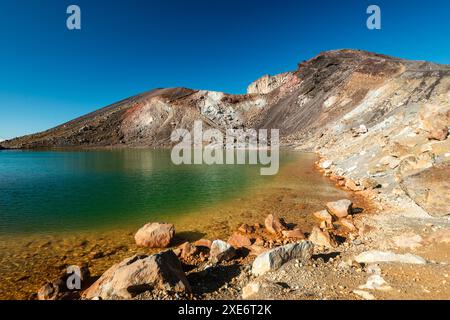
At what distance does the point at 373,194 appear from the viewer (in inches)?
742

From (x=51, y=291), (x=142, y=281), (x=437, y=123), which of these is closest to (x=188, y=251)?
(x=142, y=281)

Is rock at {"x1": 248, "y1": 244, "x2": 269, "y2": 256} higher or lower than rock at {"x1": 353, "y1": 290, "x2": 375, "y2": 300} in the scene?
lower

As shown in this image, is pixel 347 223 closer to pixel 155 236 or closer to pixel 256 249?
pixel 256 249

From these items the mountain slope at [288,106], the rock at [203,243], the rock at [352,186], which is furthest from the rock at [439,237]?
the mountain slope at [288,106]

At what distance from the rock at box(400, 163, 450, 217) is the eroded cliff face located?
55 millimetres

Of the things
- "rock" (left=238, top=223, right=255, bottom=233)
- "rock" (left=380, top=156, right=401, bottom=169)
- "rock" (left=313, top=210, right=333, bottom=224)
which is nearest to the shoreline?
"rock" (left=313, top=210, right=333, bottom=224)

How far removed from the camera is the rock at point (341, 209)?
1556 cm

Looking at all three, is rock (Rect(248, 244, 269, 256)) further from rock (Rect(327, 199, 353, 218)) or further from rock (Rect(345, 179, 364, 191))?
rock (Rect(345, 179, 364, 191))

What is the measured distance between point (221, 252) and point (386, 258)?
554 cm

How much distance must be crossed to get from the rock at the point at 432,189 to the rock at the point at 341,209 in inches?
124

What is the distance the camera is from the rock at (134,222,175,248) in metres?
12.1

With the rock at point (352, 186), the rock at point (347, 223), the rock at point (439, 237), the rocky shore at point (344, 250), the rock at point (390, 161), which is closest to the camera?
the rocky shore at point (344, 250)

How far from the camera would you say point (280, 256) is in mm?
8195

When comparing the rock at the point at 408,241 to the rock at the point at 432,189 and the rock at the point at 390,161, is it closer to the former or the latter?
the rock at the point at 432,189
